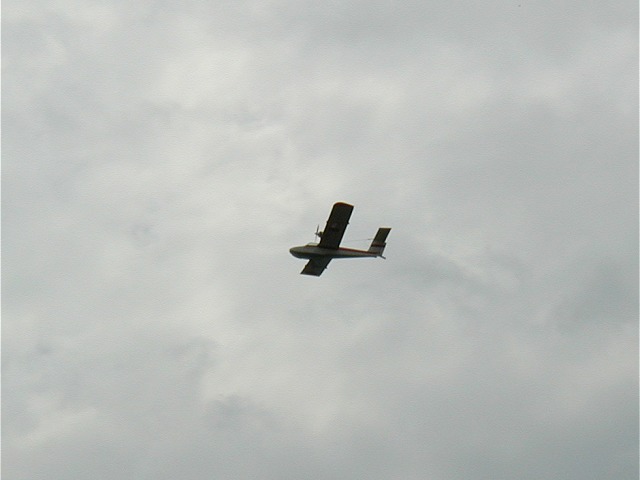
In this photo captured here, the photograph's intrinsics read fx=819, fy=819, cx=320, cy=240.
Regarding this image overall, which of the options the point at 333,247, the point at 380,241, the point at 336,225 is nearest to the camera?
the point at 336,225

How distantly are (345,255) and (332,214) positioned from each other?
6.69 metres

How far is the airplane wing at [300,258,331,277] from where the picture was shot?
248 ft

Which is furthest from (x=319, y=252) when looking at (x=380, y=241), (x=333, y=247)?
(x=380, y=241)

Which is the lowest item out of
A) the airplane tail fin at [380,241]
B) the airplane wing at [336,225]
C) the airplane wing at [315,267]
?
the airplane wing at [336,225]

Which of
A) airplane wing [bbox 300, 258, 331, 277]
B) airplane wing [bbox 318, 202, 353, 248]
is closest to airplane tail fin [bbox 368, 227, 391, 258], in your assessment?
airplane wing [bbox 300, 258, 331, 277]

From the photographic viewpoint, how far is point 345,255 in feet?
246

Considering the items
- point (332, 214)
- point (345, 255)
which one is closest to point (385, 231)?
point (345, 255)

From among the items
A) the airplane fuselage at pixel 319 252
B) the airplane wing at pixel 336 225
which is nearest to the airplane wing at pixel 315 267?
the airplane fuselage at pixel 319 252

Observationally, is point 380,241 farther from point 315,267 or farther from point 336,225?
point 336,225

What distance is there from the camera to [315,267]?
7638cm

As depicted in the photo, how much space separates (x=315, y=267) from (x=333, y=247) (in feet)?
11.9

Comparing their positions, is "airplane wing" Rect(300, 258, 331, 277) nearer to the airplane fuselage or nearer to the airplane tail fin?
the airplane fuselage

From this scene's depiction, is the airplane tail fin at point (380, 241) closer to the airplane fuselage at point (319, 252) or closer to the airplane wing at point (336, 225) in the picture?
the airplane fuselage at point (319, 252)

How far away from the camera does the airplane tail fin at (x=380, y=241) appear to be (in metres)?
78.1
